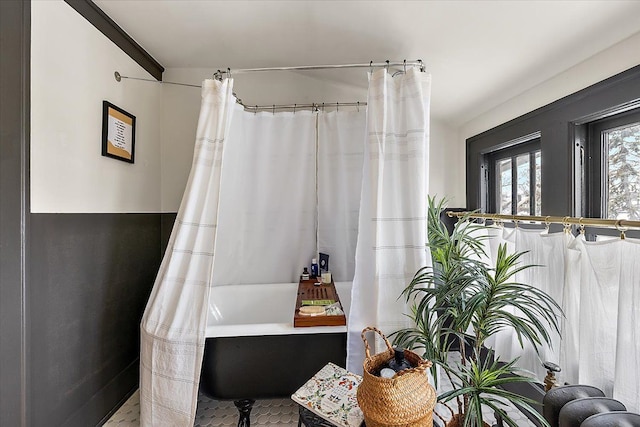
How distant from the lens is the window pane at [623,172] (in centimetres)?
130

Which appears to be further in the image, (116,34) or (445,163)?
(445,163)

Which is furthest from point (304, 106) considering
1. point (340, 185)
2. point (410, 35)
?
point (410, 35)

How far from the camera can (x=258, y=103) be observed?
2.47 meters

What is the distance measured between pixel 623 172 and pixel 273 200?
2013 millimetres

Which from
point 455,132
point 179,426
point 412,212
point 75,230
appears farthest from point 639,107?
point 75,230

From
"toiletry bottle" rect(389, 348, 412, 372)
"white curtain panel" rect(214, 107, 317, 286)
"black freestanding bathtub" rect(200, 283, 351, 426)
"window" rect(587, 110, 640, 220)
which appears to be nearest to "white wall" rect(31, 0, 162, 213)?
"white curtain panel" rect(214, 107, 317, 286)

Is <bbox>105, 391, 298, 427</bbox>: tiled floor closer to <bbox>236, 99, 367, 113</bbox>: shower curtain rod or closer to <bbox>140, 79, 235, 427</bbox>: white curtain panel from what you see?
<bbox>140, 79, 235, 427</bbox>: white curtain panel

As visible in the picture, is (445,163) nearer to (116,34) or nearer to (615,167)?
(615,167)

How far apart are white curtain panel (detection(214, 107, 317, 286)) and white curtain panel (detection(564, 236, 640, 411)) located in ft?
5.25

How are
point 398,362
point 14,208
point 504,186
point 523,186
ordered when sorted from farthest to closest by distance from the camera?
1. point 504,186
2. point 523,186
3. point 14,208
4. point 398,362

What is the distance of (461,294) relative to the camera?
4.14ft

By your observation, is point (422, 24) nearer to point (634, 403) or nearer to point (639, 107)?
point (639, 107)

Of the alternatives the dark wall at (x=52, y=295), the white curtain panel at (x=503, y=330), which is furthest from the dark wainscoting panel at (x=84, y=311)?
the white curtain panel at (x=503, y=330)

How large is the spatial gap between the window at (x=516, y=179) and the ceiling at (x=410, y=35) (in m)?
0.38
